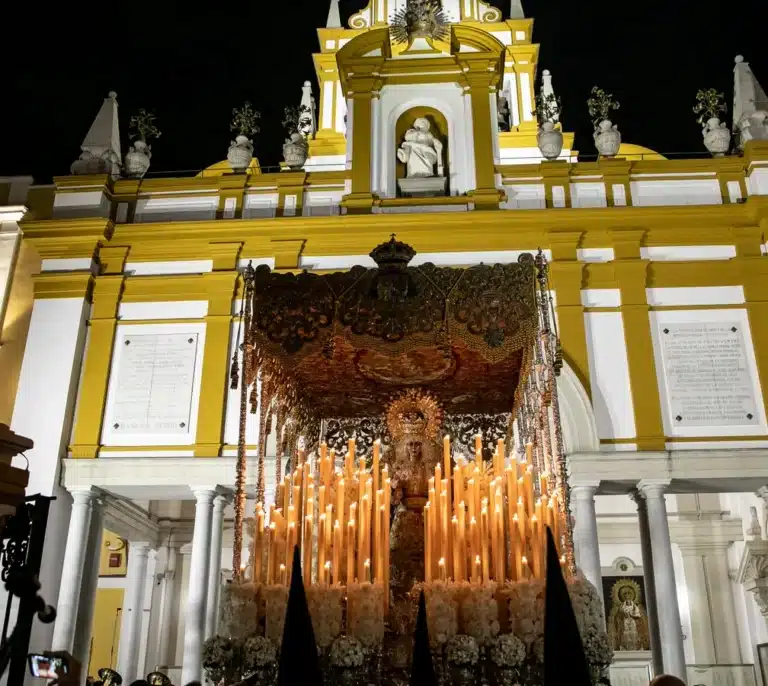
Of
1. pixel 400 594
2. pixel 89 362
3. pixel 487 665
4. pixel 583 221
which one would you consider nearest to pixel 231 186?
pixel 89 362

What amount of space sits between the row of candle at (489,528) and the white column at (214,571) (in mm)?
4394

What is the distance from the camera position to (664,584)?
29.6 ft

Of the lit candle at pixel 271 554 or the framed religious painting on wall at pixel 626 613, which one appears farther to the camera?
the framed religious painting on wall at pixel 626 613

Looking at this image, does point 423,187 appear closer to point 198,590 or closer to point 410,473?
point 410,473

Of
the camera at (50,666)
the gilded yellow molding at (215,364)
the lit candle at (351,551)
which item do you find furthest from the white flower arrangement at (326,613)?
the gilded yellow molding at (215,364)

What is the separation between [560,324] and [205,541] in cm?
522

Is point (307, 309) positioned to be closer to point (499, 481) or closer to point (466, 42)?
point (499, 481)

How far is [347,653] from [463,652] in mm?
710

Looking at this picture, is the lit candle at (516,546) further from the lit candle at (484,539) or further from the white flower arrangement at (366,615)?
the white flower arrangement at (366,615)

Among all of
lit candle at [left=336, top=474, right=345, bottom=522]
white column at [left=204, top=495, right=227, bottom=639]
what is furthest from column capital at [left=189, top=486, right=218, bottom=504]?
lit candle at [left=336, top=474, right=345, bottom=522]

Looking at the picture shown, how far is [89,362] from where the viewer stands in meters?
10.4

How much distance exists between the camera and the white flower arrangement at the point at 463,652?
4793 mm

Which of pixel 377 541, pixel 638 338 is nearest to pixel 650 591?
pixel 638 338

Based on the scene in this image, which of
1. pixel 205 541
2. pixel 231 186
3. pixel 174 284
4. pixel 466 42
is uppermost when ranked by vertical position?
pixel 466 42
